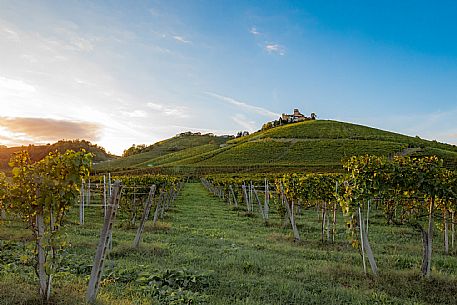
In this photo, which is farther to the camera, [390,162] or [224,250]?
[224,250]

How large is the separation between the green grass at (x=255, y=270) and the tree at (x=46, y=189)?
907 millimetres

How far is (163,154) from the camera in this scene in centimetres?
11250

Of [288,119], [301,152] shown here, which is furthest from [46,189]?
[288,119]

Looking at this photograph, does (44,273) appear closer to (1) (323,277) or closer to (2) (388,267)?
(1) (323,277)

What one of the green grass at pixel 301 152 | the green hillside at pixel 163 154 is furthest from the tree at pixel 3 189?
the green hillside at pixel 163 154

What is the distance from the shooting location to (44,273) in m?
5.39

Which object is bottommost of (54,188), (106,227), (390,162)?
(106,227)

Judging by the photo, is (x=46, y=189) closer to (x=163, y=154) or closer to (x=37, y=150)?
(x=37, y=150)

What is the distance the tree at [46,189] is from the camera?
5.09 meters

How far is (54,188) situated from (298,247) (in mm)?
7820

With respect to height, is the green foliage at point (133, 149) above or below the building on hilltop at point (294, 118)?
below

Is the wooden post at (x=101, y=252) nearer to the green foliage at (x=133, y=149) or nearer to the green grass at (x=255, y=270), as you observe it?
the green grass at (x=255, y=270)

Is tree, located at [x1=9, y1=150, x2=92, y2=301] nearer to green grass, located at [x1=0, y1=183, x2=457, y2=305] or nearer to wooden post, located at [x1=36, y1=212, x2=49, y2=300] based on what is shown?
wooden post, located at [x1=36, y1=212, x2=49, y2=300]

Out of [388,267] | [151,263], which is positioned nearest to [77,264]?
[151,263]
